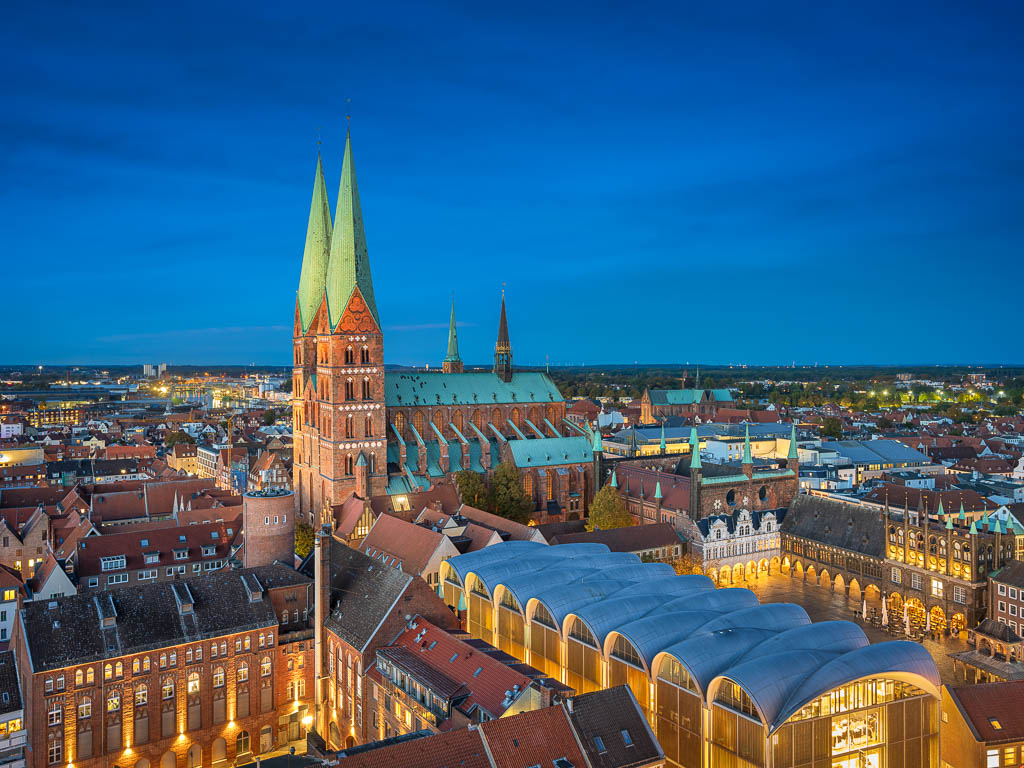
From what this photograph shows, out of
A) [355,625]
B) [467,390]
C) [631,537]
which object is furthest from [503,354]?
[355,625]

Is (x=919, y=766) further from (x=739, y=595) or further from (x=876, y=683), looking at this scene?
(x=739, y=595)

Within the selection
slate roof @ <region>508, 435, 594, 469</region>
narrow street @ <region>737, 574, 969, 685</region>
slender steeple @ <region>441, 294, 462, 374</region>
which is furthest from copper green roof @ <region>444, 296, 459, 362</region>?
narrow street @ <region>737, 574, 969, 685</region>

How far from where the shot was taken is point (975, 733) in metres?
42.3

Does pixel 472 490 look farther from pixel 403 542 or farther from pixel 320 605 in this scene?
pixel 320 605

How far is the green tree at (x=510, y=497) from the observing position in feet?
312

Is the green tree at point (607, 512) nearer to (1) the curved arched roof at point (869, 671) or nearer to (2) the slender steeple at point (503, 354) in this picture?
(2) the slender steeple at point (503, 354)

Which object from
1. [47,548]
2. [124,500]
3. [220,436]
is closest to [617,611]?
[47,548]

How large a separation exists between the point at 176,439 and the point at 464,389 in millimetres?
103144

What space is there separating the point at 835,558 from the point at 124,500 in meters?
80.2

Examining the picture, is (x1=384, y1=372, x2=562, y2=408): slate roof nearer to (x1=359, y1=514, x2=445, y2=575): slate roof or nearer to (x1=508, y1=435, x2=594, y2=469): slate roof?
(x1=508, y1=435, x2=594, y2=469): slate roof

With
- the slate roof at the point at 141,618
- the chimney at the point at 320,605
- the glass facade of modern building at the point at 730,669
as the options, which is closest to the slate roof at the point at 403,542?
the chimney at the point at 320,605

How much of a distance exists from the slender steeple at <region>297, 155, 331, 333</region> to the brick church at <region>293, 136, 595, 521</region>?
124 millimetres

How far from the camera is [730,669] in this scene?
40.0 metres

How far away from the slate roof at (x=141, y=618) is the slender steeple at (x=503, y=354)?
64.9m
